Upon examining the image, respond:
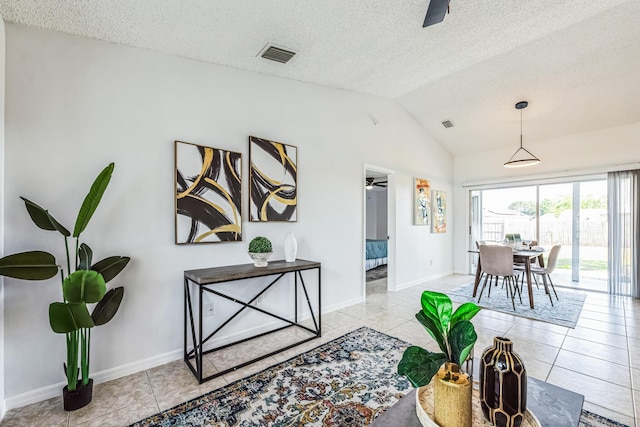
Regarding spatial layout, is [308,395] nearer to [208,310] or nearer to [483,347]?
[208,310]

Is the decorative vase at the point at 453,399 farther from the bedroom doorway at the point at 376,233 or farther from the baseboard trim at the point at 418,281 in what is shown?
the baseboard trim at the point at 418,281

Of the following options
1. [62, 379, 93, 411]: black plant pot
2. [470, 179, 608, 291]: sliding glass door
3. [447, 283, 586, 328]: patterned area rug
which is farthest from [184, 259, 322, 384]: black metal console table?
[470, 179, 608, 291]: sliding glass door

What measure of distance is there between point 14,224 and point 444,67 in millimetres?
4452

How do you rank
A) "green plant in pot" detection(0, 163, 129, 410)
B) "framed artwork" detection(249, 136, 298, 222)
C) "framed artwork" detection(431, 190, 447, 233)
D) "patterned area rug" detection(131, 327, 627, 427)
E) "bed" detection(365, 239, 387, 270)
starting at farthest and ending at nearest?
"bed" detection(365, 239, 387, 270)
"framed artwork" detection(431, 190, 447, 233)
"framed artwork" detection(249, 136, 298, 222)
"patterned area rug" detection(131, 327, 627, 427)
"green plant in pot" detection(0, 163, 129, 410)

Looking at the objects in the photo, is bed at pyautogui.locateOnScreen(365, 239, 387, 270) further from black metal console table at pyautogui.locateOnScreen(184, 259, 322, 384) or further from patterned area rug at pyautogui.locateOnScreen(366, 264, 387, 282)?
black metal console table at pyautogui.locateOnScreen(184, 259, 322, 384)

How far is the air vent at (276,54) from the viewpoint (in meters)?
2.74

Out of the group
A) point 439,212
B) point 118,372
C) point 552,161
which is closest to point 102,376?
point 118,372

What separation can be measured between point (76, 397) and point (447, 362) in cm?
235

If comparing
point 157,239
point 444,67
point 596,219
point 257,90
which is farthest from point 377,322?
point 596,219

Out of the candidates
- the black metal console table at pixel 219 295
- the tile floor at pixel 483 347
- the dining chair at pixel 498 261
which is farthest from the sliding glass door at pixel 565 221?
the black metal console table at pixel 219 295

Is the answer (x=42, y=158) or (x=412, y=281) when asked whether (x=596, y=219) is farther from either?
(x=42, y=158)

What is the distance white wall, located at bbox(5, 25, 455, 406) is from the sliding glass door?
4.41 meters

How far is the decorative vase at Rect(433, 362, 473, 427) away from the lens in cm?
102

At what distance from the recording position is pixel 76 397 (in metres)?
1.93
